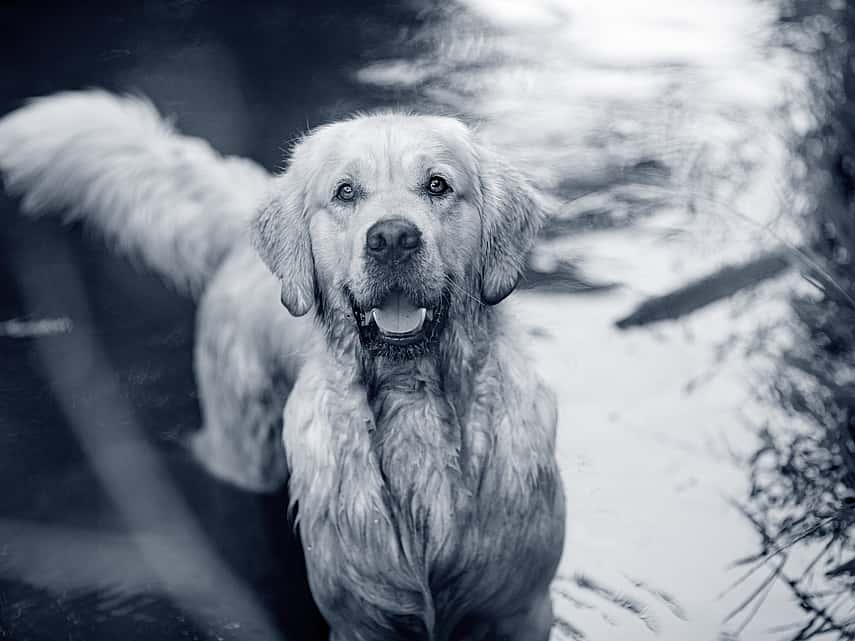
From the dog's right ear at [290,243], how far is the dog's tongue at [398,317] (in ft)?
0.84

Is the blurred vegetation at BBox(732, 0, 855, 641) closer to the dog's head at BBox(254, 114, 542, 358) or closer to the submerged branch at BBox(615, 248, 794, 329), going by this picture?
the submerged branch at BBox(615, 248, 794, 329)

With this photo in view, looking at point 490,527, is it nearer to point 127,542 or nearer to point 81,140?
point 127,542

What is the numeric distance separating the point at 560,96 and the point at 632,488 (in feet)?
8.28

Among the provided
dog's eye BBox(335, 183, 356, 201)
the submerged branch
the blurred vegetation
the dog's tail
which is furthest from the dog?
the submerged branch

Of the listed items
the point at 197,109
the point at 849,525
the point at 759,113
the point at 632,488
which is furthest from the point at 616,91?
the point at 849,525

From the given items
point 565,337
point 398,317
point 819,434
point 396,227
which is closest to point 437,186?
point 396,227

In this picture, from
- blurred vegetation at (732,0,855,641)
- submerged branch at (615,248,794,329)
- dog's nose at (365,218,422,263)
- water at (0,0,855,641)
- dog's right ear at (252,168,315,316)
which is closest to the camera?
dog's nose at (365,218,422,263)

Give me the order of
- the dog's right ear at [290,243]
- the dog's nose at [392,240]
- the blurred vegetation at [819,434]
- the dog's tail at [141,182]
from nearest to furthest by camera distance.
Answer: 1. the dog's nose at [392,240]
2. the dog's right ear at [290,243]
3. the blurred vegetation at [819,434]
4. the dog's tail at [141,182]

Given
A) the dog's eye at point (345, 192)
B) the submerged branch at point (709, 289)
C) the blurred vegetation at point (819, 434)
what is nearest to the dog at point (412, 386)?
the dog's eye at point (345, 192)

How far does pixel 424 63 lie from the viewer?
543cm

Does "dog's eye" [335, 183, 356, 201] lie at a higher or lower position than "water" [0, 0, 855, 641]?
higher

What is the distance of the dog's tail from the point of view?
3.80 m

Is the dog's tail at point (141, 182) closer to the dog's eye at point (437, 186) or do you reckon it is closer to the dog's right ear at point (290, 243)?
the dog's right ear at point (290, 243)

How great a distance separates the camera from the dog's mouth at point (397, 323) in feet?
9.25
